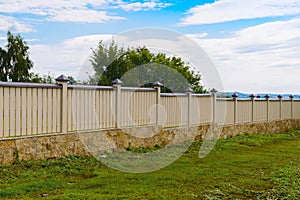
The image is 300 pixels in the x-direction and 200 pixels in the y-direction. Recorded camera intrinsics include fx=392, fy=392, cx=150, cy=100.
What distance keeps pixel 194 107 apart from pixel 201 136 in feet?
3.32

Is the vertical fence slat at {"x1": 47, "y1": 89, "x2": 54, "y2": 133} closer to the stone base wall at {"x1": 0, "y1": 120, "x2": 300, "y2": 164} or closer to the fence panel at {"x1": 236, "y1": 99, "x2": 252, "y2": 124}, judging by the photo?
the stone base wall at {"x1": 0, "y1": 120, "x2": 300, "y2": 164}

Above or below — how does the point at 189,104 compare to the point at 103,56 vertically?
below

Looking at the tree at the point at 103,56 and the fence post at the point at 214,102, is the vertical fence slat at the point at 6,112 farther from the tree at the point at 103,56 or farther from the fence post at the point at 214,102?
the tree at the point at 103,56

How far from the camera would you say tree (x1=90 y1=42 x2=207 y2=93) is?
826 inches

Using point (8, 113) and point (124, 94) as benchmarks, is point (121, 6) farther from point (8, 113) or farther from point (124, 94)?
point (8, 113)

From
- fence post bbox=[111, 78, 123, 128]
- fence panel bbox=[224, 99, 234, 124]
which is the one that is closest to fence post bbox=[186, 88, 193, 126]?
fence panel bbox=[224, 99, 234, 124]

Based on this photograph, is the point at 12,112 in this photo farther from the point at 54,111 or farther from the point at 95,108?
the point at 95,108

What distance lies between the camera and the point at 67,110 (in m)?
8.41

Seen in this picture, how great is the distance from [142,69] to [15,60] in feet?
47.2

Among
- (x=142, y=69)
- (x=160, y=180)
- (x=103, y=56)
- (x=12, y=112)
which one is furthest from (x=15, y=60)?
(x=160, y=180)

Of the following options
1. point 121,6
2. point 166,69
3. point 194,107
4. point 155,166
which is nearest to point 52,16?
point 121,6

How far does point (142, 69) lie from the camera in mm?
22250

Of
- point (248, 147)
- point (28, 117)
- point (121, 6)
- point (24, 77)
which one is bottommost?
point (248, 147)

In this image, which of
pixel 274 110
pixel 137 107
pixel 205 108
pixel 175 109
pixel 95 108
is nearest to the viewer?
pixel 95 108
